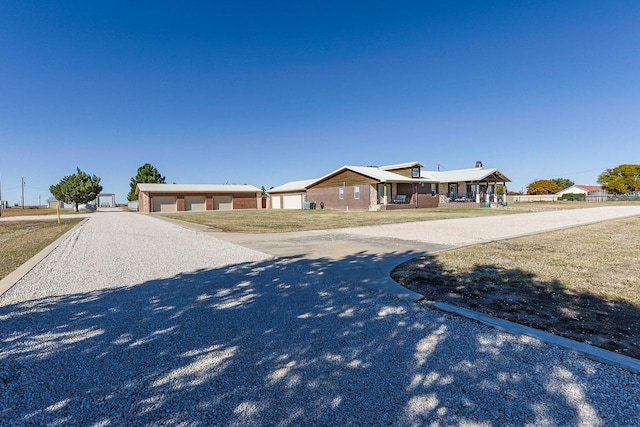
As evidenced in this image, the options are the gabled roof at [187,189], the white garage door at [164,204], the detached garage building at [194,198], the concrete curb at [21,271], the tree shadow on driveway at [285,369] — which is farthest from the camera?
the gabled roof at [187,189]

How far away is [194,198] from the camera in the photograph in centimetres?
4484

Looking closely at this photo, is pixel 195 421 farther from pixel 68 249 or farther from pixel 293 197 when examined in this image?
pixel 293 197

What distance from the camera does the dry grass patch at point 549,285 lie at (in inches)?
135

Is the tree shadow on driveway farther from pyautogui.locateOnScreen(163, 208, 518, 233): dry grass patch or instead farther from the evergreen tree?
the evergreen tree

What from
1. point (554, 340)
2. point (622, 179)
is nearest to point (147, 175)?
point (554, 340)

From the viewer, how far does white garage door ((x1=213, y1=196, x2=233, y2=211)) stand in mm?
47000

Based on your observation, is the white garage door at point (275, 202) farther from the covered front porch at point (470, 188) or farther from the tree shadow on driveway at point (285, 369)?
the tree shadow on driveway at point (285, 369)

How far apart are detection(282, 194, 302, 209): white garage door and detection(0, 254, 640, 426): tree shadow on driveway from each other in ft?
136

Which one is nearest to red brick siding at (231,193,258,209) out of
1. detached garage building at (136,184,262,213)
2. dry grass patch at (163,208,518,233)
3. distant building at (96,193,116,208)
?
detached garage building at (136,184,262,213)

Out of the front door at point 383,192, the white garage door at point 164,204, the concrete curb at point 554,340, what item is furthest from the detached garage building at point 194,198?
the concrete curb at point 554,340

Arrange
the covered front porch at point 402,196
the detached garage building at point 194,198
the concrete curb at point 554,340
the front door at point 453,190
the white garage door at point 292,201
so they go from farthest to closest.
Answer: the white garage door at point 292,201
the detached garage building at point 194,198
the front door at point 453,190
the covered front porch at point 402,196
the concrete curb at point 554,340

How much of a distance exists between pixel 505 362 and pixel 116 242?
451 inches

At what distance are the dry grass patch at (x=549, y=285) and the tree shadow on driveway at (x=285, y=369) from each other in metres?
0.64

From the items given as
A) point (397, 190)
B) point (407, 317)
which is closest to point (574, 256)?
point (407, 317)
